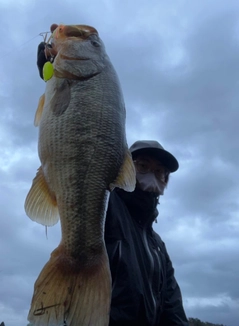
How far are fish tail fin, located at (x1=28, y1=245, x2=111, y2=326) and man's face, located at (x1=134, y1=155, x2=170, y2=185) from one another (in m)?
2.16

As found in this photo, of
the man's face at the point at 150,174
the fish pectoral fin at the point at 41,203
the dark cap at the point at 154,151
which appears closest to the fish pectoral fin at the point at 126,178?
the fish pectoral fin at the point at 41,203

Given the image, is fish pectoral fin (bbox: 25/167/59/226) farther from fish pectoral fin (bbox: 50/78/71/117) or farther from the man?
the man

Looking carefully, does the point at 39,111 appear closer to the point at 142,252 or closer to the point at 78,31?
the point at 78,31

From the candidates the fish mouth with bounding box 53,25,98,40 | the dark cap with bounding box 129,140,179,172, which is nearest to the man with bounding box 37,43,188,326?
the dark cap with bounding box 129,140,179,172

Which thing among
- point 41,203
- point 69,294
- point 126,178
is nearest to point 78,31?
point 126,178

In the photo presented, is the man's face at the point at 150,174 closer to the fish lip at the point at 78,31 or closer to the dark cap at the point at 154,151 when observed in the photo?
the dark cap at the point at 154,151

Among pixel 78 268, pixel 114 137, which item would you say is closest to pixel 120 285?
pixel 78 268

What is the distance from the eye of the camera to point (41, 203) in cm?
345

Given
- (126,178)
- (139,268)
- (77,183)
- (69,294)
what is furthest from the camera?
(139,268)

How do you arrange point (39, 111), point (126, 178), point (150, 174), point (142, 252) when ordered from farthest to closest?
point (150, 174)
point (142, 252)
point (39, 111)
point (126, 178)

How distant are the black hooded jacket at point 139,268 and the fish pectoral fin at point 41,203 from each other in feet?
3.97

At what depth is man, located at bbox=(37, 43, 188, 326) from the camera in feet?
14.5

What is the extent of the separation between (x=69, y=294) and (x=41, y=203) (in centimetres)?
67

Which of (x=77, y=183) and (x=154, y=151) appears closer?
(x=77, y=183)
